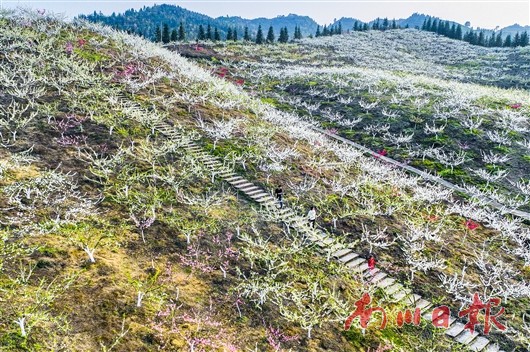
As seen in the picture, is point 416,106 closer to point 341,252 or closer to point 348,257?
point 341,252

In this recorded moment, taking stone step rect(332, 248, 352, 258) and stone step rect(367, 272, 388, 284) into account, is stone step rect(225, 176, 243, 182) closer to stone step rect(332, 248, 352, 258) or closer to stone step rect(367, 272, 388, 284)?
stone step rect(332, 248, 352, 258)

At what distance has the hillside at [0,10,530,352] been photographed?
41.6ft

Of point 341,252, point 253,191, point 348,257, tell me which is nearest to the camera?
point 348,257

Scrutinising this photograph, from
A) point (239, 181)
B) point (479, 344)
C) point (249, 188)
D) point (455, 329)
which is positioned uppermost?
point (239, 181)

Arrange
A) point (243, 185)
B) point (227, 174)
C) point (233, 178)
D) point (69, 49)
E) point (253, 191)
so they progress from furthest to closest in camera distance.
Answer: point (69, 49) < point (227, 174) < point (233, 178) < point (243, 185) < point (253, 191)

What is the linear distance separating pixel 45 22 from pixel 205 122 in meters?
36.6

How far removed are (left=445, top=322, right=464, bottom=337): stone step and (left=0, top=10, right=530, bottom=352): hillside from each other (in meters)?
0.57

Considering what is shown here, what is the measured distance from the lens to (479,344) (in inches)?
615

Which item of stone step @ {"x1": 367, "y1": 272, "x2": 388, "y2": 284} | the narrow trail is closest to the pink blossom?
the narrow trail

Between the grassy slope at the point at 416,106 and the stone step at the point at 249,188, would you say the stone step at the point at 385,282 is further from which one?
the grassy slope at the point at 416,106

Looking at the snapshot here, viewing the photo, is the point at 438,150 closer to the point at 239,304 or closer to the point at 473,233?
the point at 473,233

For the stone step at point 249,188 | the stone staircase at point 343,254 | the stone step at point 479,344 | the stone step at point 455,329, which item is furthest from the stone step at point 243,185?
the stone step at point 479,344

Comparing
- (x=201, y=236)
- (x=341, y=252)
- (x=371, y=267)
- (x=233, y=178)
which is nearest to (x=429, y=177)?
(x=341, y=252)

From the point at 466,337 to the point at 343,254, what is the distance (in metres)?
6.79
